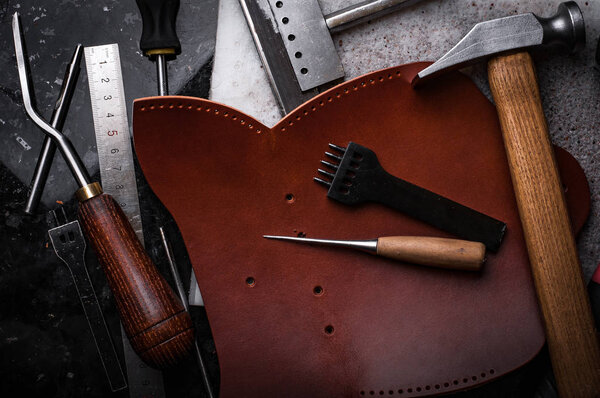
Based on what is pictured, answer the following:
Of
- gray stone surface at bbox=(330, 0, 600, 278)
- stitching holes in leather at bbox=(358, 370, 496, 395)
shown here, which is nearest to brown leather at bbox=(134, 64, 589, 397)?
stitching holes in leather at bbox=(358, 370, 496, 395)

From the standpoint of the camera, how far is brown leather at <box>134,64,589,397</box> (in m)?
1.08

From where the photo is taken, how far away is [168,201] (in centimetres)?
109

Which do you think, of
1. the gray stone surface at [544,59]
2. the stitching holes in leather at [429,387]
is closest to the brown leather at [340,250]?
the stitching holes in leather at [429,387]

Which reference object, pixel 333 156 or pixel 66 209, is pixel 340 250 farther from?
pixel 66 209

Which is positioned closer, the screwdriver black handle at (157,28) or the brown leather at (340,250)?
the brown leather at (340,250)

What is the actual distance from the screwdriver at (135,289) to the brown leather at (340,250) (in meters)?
0.09

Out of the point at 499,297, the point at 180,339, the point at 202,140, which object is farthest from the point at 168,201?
the point at 499,297

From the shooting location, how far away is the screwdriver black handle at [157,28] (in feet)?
3.93

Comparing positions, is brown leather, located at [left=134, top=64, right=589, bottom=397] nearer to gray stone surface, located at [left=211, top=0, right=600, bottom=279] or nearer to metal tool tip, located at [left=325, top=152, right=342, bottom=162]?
metal tool tip, located at [left=325, top=152, right=342, bottom=162]

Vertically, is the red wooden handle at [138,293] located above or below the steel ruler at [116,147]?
below

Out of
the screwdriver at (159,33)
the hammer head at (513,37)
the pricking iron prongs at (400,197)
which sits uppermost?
the screwdriver at (159,33)

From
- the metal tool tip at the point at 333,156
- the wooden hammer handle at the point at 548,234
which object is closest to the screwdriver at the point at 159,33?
the metal tool tip at the point at 333,156

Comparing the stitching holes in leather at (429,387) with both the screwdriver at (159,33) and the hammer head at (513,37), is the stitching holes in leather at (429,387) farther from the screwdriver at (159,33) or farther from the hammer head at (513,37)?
the screwdriver at (159,33)

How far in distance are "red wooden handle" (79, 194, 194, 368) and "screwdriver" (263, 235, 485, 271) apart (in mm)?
462
